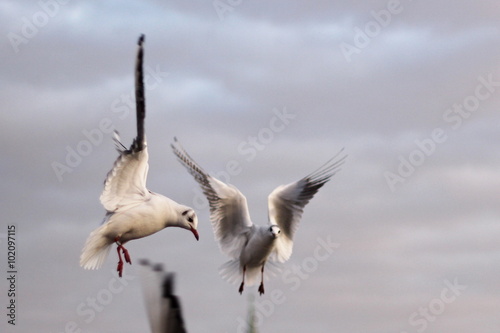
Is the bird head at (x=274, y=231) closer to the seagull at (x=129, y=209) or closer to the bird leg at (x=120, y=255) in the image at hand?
the seagull at (x=129, y=209)

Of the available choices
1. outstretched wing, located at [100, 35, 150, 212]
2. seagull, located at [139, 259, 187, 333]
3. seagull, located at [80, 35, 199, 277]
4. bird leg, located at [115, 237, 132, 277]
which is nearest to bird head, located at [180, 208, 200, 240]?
seagull, located at [80, 35, 199, 277]

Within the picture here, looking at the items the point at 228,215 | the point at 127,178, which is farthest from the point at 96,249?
the point at 228,215

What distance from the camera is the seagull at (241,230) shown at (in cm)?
1513

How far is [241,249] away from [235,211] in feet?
2.43

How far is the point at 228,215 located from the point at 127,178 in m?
A: 3.22

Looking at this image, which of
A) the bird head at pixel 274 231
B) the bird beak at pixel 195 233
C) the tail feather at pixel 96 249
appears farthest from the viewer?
the bird head at pixel 274 231

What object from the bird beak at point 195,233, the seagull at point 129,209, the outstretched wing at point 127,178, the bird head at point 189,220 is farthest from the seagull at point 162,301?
the bird beak at point 195,233

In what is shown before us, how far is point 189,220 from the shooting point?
13.2 meters

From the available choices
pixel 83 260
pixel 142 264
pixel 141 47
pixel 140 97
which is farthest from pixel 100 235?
pixel 142 264

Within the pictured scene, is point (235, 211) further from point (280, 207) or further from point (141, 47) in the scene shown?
point (141, 47)

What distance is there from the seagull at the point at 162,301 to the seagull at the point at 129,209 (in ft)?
31.3

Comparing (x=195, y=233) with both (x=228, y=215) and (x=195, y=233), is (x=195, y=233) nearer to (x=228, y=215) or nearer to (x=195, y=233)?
(x=195, y=233)

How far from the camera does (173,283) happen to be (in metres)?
2.60

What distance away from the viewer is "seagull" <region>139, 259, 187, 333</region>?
2.59m
